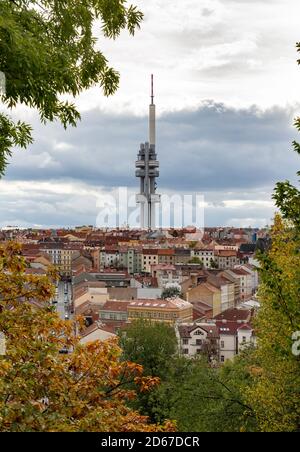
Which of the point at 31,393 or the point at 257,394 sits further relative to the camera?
the point at 257,394

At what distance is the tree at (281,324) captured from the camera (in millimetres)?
8266

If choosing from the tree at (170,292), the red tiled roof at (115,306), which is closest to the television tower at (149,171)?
the tree at (170,292)

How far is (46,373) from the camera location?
6.11 metres

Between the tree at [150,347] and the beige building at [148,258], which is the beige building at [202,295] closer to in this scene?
the beige building at [148,258]

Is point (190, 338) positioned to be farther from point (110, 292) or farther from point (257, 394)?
point (257, 394)

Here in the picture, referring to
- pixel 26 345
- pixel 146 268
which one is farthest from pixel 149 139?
pixel 26 345

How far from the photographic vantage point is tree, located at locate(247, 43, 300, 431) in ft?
27.1

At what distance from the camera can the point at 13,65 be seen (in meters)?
4.34

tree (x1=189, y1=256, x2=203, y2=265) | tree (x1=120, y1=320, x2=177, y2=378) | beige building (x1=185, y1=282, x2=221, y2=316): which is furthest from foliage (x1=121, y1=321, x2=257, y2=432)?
tree (x1=189, y1=256, x2=203, y2=265)

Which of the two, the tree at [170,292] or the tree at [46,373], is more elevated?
the tree at [46,373]

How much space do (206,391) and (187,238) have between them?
448 ft

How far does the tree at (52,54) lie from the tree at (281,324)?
3.46 meters

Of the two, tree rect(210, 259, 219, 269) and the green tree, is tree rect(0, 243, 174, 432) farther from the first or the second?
tree rect(210, 259, 219, 269)

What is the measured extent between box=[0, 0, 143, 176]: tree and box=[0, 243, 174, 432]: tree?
6.02ft
